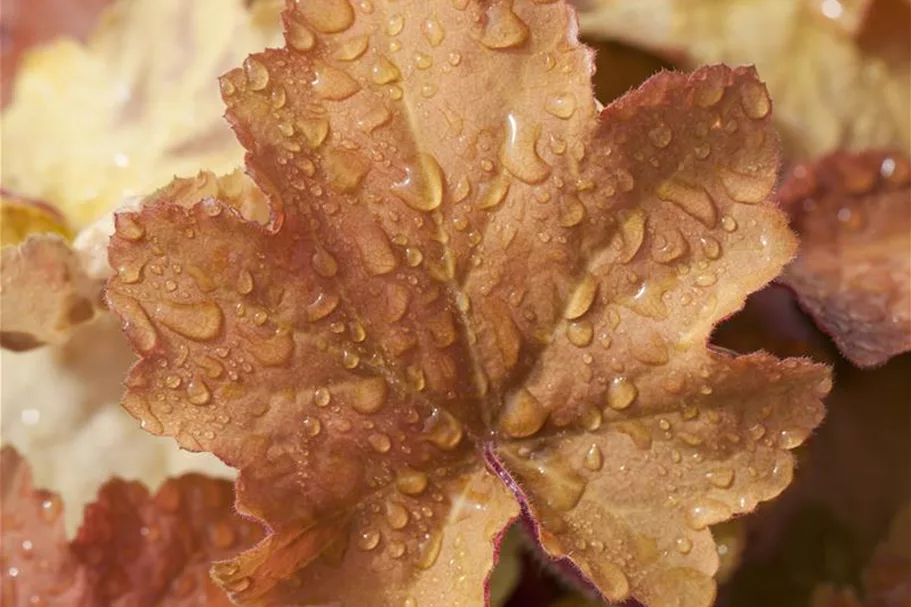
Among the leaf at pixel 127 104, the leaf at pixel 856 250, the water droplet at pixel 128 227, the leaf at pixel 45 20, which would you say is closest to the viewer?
the water droplet at pixel 128 227

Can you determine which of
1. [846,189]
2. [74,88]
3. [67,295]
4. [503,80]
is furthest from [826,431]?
[74,88]

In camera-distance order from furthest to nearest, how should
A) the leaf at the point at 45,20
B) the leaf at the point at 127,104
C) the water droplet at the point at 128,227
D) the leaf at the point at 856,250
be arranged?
the leaf at the point at 45,20 → the leaf at the point at 127,104 → the leaf at the point at 856,250 → the water droplet at the point at 128,227

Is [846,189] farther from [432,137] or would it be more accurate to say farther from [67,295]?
[67,295]

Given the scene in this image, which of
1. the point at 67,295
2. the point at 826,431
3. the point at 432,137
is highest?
the point at 432,137

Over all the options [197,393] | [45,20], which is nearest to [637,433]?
[197,393]

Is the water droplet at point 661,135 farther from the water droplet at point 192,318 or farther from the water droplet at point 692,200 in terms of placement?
the water droplet at point 192,318

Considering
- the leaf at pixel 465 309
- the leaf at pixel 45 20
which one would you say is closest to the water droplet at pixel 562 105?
the leaf at pixel 465 309

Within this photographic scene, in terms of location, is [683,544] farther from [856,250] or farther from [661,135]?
[856,250]

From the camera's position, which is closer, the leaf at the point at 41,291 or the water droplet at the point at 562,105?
the water droplet at the point at 562,105
